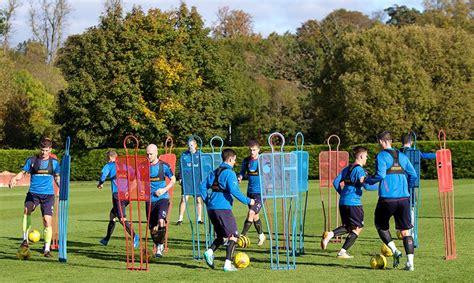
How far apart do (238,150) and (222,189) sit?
1529 inches

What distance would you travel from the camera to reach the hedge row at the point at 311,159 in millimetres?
46719

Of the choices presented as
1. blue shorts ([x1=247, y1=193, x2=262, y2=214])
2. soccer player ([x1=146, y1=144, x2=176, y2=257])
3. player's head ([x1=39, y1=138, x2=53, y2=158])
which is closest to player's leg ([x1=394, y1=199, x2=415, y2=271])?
blue shorts ([x1=247, y1=193, x2=262, y2=214])

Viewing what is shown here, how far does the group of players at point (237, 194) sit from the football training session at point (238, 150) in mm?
34

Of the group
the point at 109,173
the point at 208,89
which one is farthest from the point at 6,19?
the point at 109,173

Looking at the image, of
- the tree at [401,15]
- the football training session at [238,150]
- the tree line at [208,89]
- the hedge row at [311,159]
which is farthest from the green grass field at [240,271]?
the tree at [401,15]

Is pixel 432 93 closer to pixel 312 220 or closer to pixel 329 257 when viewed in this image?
pixel 312 220

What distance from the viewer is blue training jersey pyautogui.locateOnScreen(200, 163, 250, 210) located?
12.8 m

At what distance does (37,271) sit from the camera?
13195 millimetres

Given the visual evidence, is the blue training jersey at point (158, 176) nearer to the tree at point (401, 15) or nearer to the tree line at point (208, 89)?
the tree line at point (208, 89)

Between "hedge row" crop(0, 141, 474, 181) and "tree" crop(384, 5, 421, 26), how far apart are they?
36738 mm

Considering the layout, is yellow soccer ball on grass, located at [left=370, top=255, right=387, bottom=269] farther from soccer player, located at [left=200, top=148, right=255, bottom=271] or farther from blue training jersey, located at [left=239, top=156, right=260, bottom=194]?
blue training jersey, located at [left=239, top=156, right=260, bottom=194]

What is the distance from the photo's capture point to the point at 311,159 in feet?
166

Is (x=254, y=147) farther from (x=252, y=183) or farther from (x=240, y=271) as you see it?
(x=240, y=271)

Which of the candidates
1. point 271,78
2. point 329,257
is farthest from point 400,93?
point 329,257
